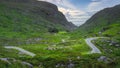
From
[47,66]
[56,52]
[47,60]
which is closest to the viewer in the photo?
[47,66]

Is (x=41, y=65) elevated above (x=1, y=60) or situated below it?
below

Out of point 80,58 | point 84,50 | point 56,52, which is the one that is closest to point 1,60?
point 80,58

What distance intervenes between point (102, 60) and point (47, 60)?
27.6 m

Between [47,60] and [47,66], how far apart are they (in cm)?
947

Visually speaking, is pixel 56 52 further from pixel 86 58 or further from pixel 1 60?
pixel 1 60

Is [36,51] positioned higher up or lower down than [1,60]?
lower down

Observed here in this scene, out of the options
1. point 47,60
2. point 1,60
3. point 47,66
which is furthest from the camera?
point 47,60

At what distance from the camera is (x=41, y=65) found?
464 feet

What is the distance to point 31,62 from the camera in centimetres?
14262

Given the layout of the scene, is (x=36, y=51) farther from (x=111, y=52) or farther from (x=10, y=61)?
(x=10, y=61)

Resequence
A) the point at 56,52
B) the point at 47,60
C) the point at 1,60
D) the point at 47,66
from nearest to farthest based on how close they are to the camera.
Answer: the point at 1,60 → the point at 47,66 → the point at 47,60 → the point at 56,52

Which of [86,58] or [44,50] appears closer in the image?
[86,58]

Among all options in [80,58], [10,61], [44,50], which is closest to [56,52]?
[44,50]

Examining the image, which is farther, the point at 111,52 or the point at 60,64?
the point at 111,52
